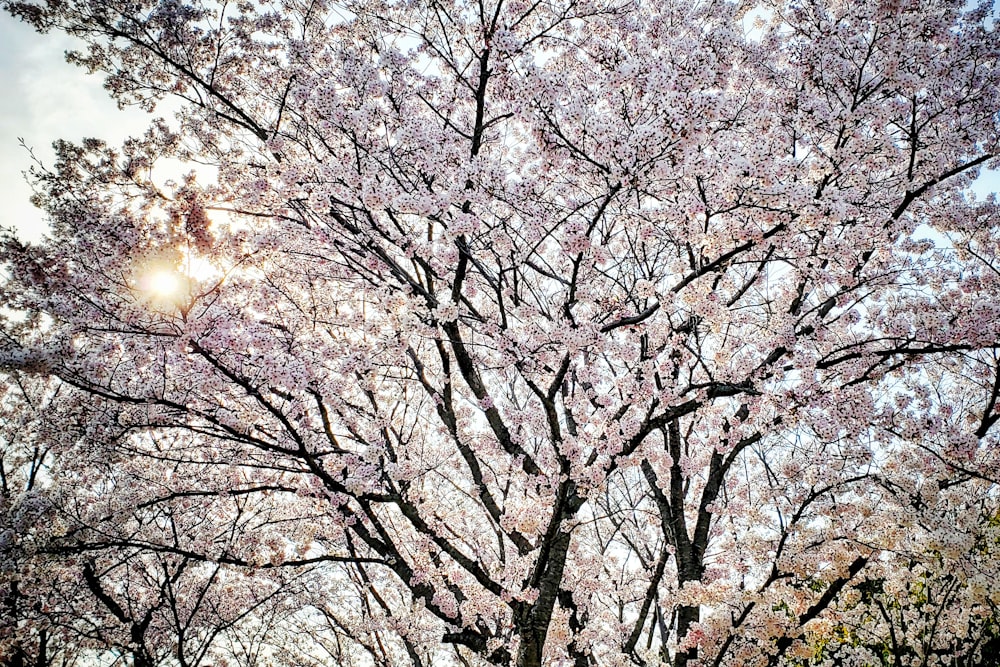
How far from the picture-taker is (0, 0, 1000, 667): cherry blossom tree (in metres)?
5.23

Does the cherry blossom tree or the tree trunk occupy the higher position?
the cherry blossom tree

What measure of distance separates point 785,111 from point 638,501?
20.5ft

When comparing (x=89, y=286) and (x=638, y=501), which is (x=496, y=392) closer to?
(x=638, y=501)

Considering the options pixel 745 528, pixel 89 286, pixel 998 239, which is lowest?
pixel 745 528

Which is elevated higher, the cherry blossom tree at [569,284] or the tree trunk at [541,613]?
the cherry blossom tree at [569,284]

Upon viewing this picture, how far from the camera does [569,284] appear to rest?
5578mm

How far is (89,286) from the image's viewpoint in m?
5.23

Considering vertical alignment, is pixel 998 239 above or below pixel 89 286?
above

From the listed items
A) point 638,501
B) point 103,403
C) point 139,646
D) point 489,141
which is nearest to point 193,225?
point 103,403

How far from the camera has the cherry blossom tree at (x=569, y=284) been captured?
5.23 meters

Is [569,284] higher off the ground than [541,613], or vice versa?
[569,284]

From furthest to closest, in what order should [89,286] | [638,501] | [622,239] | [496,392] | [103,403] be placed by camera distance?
[638,501], [496,392], [622,239], [103,403], [89,286]

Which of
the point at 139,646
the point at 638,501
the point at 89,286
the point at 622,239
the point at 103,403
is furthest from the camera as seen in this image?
the point at 638,501

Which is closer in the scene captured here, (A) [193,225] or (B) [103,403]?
(A) [193,225]
